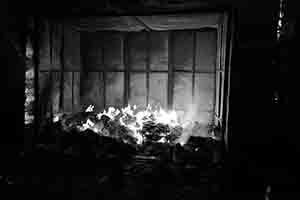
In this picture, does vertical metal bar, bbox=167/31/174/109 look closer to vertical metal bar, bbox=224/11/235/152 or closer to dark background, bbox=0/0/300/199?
dark background, bbox=0/0/300/199

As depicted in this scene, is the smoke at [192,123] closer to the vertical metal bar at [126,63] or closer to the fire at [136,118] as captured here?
the fire at [136,118]

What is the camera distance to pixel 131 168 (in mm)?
5219

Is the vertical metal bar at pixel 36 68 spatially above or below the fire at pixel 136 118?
above

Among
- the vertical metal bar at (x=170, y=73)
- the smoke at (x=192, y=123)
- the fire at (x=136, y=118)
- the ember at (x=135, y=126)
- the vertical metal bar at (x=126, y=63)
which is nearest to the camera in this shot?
the ember at (x=135, y=126)

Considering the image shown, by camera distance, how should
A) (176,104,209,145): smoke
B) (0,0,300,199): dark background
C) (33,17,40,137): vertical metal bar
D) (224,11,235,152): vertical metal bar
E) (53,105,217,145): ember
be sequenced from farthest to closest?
(176,104,209,145): smoke, (53,105,217,145): ember, (33,17,40,137): vertical metal bar, (224,11,235,152): vertical metal bar, (0,0,300,199): dark background

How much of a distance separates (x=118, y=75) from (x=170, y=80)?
150 centimetres

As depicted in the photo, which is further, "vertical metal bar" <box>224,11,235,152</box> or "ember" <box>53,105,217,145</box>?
"ember" <box>53,105,217,145</box>

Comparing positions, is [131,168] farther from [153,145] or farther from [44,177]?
[44,177]

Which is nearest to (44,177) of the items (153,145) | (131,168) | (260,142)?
(131,168)

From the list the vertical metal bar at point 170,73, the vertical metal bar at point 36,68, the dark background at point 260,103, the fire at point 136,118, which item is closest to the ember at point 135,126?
the fire at point 136,118

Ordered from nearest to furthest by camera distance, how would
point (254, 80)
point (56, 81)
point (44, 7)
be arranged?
point (254, 80) → point (44, 7) → point (56, 81)

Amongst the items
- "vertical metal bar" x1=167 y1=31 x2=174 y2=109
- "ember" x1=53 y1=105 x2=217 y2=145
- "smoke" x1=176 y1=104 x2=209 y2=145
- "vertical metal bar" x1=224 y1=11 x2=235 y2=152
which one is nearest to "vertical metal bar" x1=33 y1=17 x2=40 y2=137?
"ember" x1=53 y1=105 x2=217 y2=145

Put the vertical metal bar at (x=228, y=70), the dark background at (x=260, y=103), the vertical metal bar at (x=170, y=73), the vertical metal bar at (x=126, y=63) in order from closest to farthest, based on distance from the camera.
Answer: the dark background at (x=260, y=103) → the vertical metal bar at (x=228, y=70) → the vertical metal bar at (x=170, y=73) → the vertical metal bar at (x=126, y=63)

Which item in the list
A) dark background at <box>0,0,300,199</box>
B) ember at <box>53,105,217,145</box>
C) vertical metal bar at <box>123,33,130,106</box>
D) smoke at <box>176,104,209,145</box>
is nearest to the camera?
dark background at <box>0,0,300,199</box>
